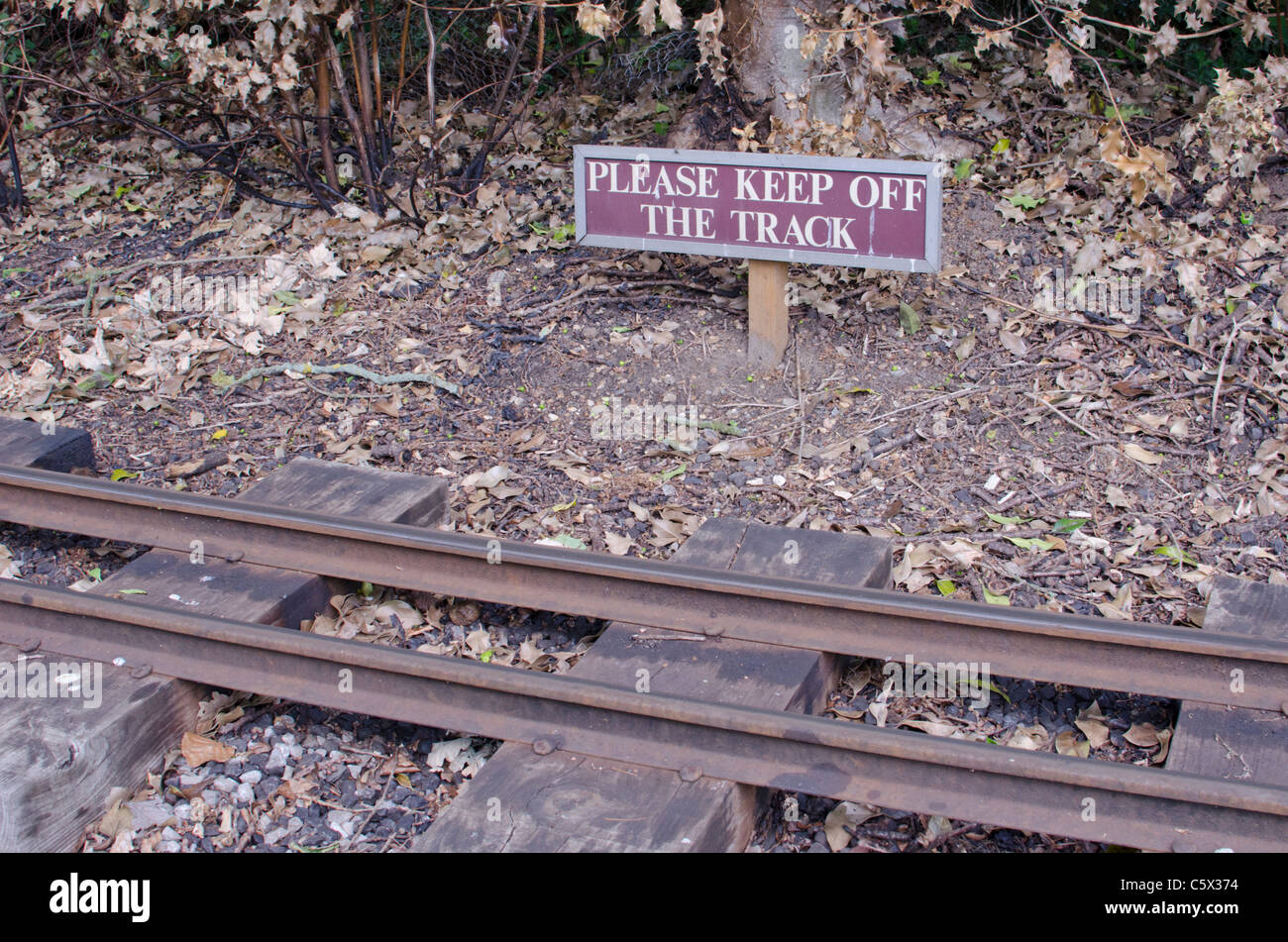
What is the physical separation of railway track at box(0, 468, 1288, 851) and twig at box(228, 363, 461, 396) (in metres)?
1.37

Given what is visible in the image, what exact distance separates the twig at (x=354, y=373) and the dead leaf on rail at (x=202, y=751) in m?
2.31

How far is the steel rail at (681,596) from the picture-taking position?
3.40 metres

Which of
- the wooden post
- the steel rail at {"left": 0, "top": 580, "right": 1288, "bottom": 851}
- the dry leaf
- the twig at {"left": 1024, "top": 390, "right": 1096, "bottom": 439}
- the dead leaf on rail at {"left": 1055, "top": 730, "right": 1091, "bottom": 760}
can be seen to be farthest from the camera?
the wooden post

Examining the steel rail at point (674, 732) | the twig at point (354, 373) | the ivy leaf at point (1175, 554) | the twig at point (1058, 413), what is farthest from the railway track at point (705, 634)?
the twig at point (1058, 413)

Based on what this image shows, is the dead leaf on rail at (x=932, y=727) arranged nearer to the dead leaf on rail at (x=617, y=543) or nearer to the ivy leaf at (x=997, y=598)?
the ivy leaf at (x=997, y=598)

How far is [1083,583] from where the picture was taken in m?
4.11

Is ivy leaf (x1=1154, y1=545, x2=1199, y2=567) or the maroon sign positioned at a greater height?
the maroon sign

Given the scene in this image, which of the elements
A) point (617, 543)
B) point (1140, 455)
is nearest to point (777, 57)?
point (1140, 455)

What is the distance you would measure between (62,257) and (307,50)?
1883mm

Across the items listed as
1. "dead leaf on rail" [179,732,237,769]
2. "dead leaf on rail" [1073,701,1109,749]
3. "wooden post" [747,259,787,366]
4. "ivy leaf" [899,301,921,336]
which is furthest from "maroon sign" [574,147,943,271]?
"dead leaf on rail" [179,732,237,769]

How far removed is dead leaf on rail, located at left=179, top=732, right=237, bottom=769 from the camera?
346 cm

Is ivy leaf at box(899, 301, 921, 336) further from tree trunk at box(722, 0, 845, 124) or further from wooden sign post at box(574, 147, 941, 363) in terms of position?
tree trunk at box(722, 0, 845, 124)

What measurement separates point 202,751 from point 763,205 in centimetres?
307

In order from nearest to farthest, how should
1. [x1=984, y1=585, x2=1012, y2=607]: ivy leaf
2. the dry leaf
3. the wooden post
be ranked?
[x1=984, y1=585, x2=1012, y2=607]: ivy leaf → the dry leaf → the wooden post
